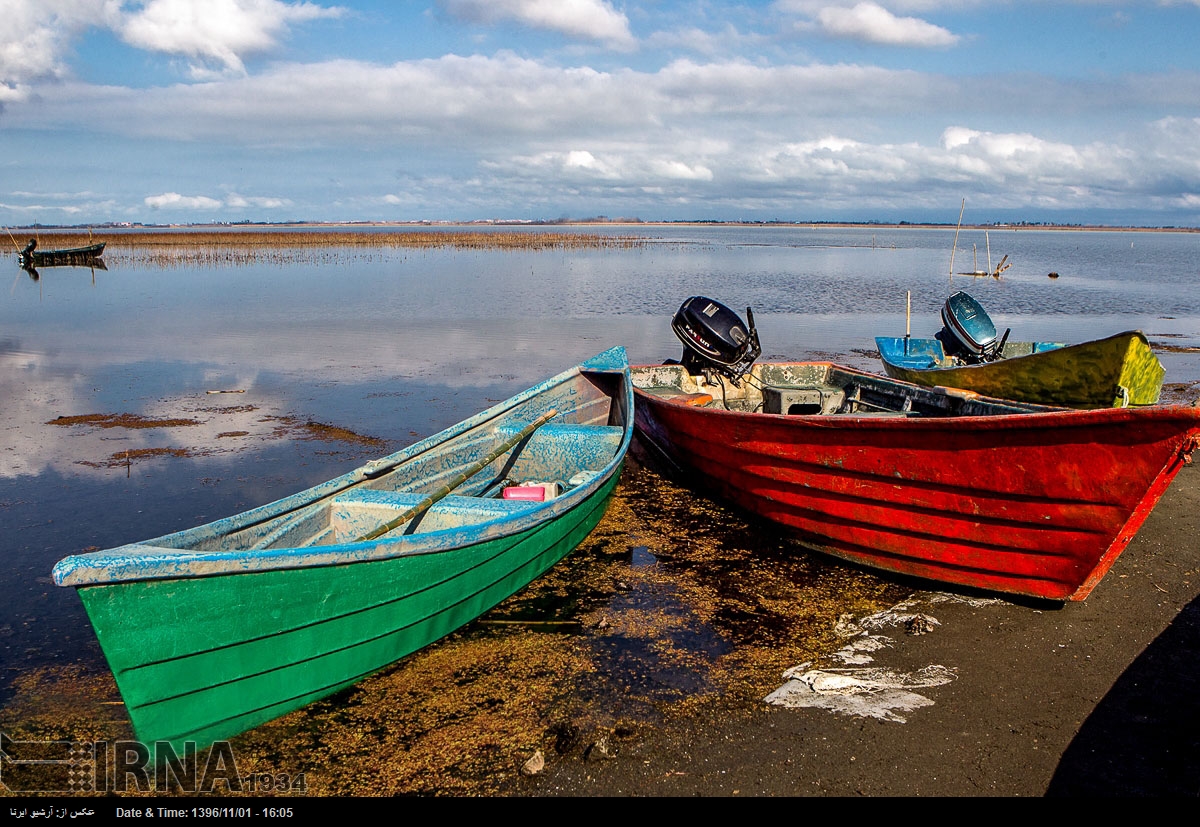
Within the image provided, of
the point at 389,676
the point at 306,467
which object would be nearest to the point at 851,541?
the point at 389,676

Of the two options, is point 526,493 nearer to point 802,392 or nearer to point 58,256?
point 802,392

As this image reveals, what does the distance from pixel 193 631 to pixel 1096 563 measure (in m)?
5.26

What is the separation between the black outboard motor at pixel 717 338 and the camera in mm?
9477

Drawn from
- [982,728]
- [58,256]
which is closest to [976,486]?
[982,728]

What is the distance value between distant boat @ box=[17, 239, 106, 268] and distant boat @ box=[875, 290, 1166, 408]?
40.4 meters

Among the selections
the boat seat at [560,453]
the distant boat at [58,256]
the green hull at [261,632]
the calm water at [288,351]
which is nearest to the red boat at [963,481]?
the boat seat at [560,453]

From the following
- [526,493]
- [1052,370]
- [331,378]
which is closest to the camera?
[526,493]

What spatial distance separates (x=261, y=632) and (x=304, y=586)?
289 millimetres

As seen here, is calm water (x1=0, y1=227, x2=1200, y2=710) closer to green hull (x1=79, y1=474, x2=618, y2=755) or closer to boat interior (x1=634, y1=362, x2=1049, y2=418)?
green hull (x1=79, y1=474, x2=618, y2=755)

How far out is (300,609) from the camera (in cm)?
402

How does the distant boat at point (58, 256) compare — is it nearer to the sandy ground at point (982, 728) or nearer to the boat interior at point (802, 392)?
the boat interior at point (802, 392)

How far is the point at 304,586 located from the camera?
13.1ft

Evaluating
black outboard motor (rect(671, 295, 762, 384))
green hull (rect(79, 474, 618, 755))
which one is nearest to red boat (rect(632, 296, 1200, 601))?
black outboard motor (rect(671, 295, 762, 384))

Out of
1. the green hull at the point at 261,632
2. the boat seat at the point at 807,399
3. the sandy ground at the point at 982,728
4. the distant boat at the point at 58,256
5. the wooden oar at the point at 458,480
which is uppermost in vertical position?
the distant boat at the point at 58,256
